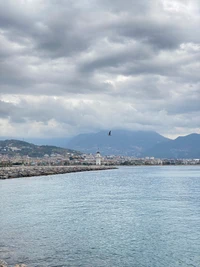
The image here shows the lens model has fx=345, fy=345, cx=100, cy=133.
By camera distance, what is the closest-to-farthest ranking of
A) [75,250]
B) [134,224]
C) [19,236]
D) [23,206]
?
1. [75,250]
2. [19,236]
3. [134,224]
4. [23,206]

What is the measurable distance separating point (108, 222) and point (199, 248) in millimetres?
9980

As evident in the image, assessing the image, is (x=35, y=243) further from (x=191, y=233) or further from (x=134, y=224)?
(x=191, y=233)

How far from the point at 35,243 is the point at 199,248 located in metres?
10.6

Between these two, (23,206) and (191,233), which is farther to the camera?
(23,206)

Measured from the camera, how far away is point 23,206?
132 ft

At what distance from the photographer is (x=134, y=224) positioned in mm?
29219

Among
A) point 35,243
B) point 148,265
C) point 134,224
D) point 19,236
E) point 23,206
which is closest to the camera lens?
point 148,265

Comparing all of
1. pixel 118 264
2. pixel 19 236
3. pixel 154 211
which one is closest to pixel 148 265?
pixel 118 264

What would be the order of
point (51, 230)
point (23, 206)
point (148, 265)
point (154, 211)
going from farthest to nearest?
point (23, 206) → point (154, 211) → point (51, 230) → point (148, 265)

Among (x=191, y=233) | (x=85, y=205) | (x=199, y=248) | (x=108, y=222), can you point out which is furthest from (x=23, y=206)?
(x=199, y=248)

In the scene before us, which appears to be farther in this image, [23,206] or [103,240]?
[23,206]

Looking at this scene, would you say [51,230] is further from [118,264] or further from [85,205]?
[85,205]

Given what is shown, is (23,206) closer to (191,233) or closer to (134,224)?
(134,224)

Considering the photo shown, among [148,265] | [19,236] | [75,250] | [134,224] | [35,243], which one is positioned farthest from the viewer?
[134,224]
